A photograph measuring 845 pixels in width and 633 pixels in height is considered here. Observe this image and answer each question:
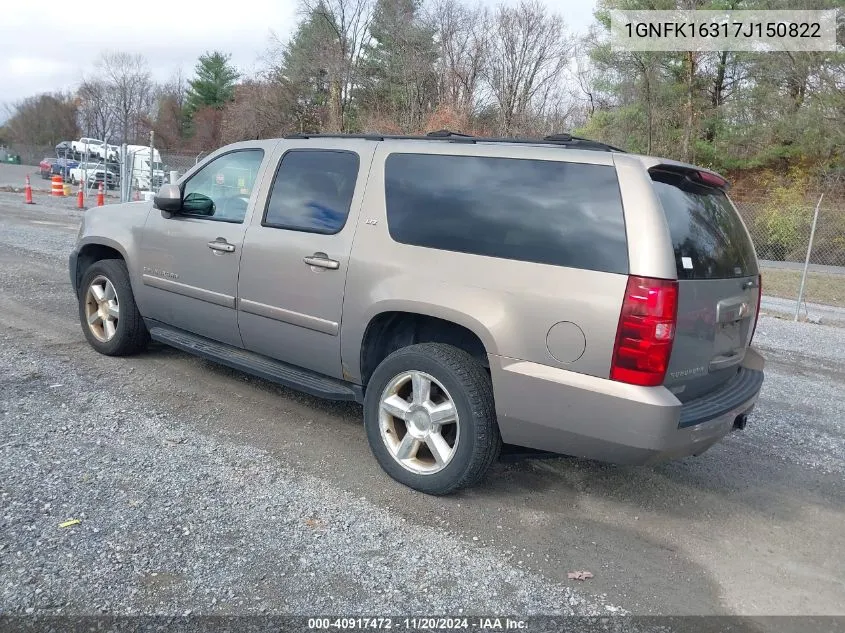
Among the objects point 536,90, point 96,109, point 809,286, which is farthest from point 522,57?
point 96,109

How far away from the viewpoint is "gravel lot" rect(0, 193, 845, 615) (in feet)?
9.06

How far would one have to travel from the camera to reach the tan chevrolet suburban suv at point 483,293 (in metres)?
3.09

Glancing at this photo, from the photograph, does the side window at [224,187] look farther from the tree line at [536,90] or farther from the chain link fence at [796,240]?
the tree line at [536,90]

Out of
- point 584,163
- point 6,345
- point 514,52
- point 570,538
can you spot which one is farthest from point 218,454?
point 514,52

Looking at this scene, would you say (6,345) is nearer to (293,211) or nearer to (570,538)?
(293,211)

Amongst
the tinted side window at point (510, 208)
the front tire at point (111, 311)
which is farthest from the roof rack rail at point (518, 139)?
the front tire at point (111, 311)

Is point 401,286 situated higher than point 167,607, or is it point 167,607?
point 401,286

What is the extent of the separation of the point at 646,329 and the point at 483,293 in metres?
0.81

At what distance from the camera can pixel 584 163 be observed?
3.33m

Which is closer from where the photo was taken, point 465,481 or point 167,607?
point 167,607

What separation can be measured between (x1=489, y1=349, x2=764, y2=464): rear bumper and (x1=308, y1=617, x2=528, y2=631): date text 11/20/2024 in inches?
36.0

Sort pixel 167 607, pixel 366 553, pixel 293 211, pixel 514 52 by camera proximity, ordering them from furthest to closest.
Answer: pixel 514 52 < pixel 293 211 < pixel 366 553 < pixel 167 607

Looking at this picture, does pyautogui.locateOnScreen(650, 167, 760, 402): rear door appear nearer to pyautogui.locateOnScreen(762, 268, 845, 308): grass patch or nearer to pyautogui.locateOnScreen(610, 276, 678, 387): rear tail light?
pyautogui.locateOnScreen(610, 276, 678, 387): rear tail light

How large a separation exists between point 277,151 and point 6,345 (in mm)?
3132
